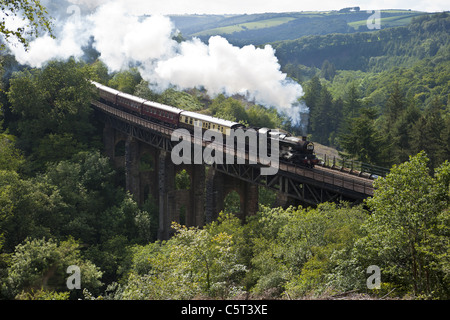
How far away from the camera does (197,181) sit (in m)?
42.3

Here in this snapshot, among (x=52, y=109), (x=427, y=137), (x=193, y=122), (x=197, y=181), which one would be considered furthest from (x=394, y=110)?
(x=52, y=109)

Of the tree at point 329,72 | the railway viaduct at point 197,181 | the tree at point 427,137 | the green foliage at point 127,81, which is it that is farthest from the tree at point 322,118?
the tree at point 329,72

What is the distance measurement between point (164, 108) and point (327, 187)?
24661 mm

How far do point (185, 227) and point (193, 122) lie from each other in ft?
70.3

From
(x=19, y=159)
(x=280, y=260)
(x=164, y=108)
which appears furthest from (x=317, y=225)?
(x=19, y=159)

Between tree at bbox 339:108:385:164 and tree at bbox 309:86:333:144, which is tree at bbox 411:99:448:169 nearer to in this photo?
tree at bbox 339:108:385:164

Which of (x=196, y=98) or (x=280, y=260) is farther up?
(x=196, y=98)

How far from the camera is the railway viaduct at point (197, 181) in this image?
26.7 m

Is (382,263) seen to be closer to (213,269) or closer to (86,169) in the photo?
(213,269)

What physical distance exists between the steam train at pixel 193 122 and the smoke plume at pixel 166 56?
11229 millimetres

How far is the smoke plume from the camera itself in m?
55.8

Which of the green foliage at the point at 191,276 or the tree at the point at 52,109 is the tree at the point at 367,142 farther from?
the tree at the point at 52,109

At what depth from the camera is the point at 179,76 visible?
213 ft

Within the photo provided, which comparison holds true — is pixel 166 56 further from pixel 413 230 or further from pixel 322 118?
pixel 413 230
